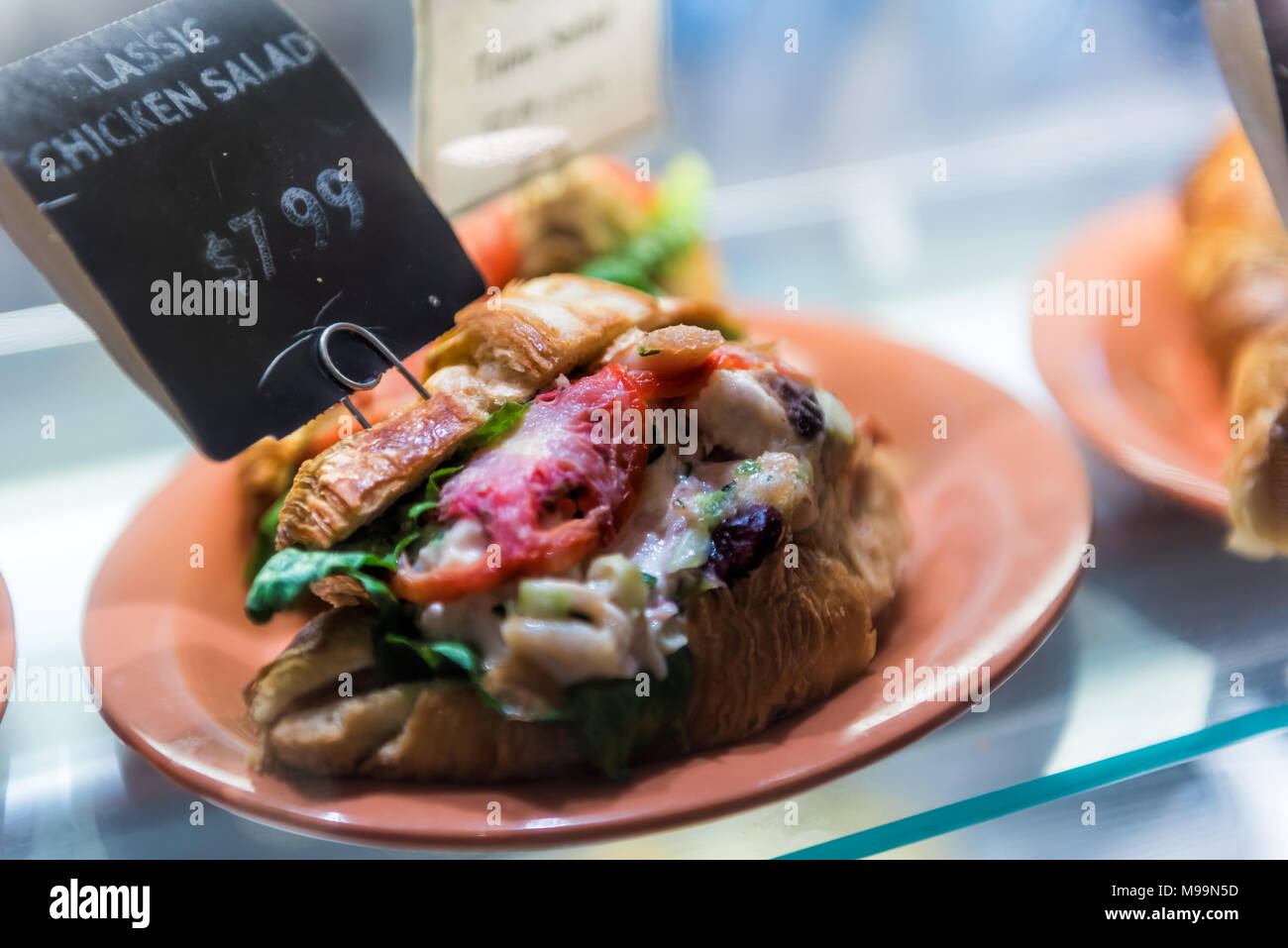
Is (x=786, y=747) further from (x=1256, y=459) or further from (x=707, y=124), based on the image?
(x=707, y=124)

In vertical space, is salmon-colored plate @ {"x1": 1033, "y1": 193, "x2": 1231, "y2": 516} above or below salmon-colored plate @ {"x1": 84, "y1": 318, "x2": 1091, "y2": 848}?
above

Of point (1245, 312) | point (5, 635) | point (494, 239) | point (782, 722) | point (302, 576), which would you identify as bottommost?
point (782, 722)

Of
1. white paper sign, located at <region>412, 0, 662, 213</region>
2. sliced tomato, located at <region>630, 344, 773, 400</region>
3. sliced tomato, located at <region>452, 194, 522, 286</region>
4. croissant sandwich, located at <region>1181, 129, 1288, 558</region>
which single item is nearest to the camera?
sliced tomato, located at <region>630, 344, 773, 400</region>

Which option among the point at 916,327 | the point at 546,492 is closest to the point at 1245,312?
the point at 916,327

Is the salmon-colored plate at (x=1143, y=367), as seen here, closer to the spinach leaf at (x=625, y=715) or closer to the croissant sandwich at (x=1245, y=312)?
the croissant sandwich at (x=1245, y=312)

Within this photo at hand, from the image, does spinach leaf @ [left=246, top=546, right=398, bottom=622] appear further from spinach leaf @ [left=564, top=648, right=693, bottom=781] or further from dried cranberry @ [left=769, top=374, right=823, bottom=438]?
dried cranberry @ [left=769, top=374, right=823, bottom=438]

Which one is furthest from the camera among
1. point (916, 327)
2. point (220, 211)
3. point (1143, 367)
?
point (916, 327)

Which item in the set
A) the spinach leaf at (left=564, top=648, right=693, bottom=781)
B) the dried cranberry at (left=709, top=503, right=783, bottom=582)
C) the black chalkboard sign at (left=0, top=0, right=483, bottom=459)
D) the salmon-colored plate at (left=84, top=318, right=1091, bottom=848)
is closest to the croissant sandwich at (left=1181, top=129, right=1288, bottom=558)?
the salmon-colored plate at (left=84, top=318, right=1091, bottom=848)

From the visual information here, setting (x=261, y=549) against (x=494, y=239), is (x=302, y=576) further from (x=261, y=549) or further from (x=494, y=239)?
(x=494, y=239)
